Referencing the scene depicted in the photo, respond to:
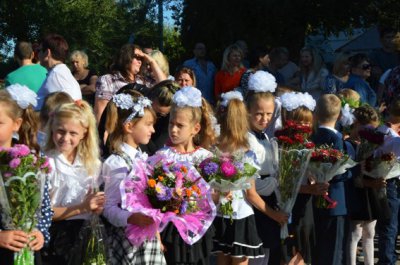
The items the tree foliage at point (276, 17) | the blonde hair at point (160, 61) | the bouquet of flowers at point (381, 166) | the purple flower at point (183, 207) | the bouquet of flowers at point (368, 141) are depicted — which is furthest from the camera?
the tree foliage at point (276, 17)

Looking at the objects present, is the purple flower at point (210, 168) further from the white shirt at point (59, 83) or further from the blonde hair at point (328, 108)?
the white shirt at point (59, 83)

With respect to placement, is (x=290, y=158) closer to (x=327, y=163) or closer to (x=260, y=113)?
(x=327, y=163)

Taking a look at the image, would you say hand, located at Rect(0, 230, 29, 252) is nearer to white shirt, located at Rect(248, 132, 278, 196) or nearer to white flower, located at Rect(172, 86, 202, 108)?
white flower, located at Rect(172, 86, 202, 108)

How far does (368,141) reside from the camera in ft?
24.7

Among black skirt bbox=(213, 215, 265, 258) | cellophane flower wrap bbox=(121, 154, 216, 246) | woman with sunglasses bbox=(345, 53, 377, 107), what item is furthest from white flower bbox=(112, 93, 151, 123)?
woman with sunglasses bbox=(345, 53, 377, 107)

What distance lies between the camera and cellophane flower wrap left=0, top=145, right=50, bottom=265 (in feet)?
14.9

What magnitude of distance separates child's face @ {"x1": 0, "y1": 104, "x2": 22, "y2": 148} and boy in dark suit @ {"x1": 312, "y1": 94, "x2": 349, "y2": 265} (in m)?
3.10

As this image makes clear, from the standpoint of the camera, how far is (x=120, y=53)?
7816 millimetres

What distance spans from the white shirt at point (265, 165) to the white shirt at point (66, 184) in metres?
1.68

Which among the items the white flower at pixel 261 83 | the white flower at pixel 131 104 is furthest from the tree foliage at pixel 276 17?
the white flower at pixel 131 104

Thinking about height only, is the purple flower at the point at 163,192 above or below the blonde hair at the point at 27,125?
below

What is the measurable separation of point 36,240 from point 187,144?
171 centimetres

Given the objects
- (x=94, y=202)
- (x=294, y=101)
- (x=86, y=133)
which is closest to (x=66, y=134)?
(x=86, y=133)

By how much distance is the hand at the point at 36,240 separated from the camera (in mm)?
4688
